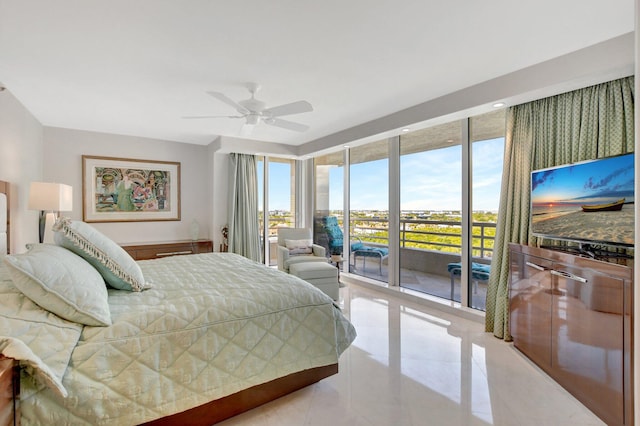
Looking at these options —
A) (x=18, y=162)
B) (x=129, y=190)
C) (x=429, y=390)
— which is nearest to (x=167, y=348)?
(x=429, y=390)

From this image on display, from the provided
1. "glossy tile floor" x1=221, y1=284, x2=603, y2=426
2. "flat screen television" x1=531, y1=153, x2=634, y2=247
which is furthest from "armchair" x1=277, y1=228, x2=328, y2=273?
"flat screen television" x1=531, y1=153, x2=634, y2=247

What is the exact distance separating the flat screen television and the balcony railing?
836 mm

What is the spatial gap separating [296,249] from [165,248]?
2.07m

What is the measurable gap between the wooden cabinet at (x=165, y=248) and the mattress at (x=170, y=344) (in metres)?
2.80

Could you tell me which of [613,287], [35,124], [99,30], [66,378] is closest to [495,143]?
[613,287]

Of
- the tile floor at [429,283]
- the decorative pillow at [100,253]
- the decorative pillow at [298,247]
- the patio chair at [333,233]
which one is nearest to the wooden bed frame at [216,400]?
the decorative pillow at [100,253]

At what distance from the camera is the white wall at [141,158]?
4.46 m

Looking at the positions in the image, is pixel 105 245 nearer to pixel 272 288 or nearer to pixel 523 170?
pixel 272 288

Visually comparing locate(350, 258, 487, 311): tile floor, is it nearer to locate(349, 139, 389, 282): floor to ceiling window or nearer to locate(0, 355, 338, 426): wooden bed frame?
locate(349, 139, 389, 282): floor to ceiling window

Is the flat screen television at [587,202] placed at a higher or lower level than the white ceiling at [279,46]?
lower

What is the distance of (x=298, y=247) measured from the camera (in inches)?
188

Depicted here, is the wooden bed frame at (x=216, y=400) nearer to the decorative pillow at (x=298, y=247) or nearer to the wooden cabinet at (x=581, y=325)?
the wooden cabinet at (x=581, y=325)

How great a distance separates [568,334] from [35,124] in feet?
19.4

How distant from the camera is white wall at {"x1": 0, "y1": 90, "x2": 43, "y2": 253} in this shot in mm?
2924
